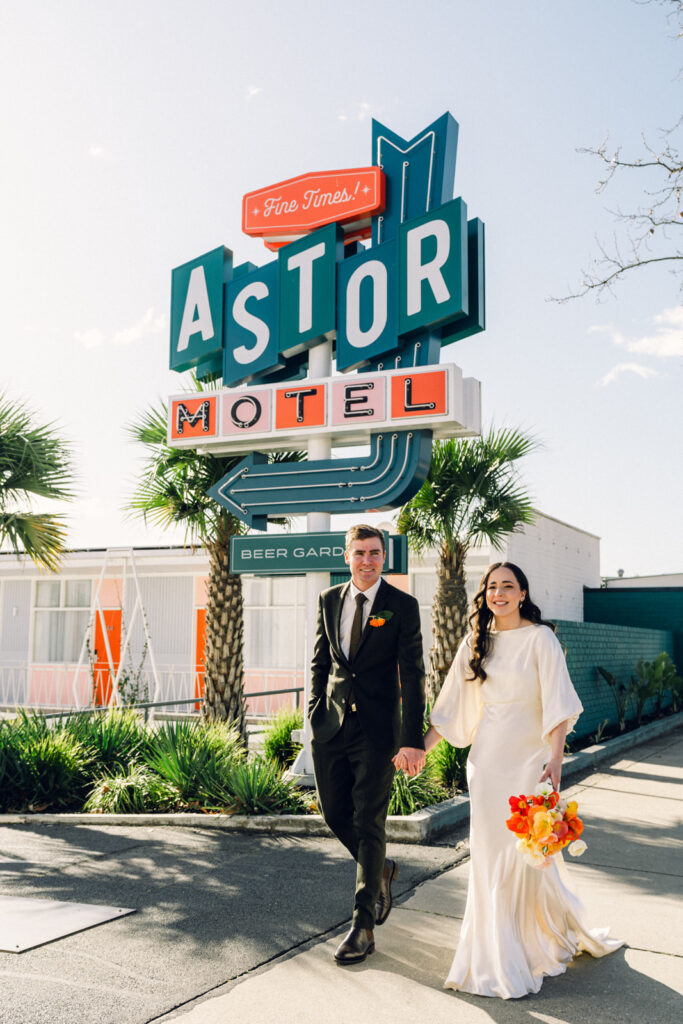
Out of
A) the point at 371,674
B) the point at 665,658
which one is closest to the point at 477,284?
the point at 371,674

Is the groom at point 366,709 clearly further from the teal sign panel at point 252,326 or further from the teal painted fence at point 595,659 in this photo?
the teal painted fence at point 595,659

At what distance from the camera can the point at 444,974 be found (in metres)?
4.00

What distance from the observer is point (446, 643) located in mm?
12117

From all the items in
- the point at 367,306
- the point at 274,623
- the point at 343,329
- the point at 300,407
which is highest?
the point at 367,306

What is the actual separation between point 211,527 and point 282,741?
2.78 meters

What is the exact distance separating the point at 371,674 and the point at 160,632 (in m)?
17.0

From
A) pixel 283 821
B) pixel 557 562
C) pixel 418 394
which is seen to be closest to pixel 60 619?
pixel 557 562

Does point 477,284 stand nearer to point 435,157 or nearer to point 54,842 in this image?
point 435,157

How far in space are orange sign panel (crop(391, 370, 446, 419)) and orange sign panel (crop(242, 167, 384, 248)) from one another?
193cm

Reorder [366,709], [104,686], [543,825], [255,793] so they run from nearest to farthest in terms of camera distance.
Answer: [543,825] → [366,709] → [255,793] → [104,686]

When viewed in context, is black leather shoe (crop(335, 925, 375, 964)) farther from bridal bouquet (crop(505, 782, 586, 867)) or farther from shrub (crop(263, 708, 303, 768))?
shrub (crop(263, 708, 303, 768))

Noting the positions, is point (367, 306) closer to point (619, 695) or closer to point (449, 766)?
point (449, 766)

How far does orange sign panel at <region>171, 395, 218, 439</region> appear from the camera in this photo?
9.38m

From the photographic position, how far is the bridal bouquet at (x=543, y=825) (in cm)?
368
